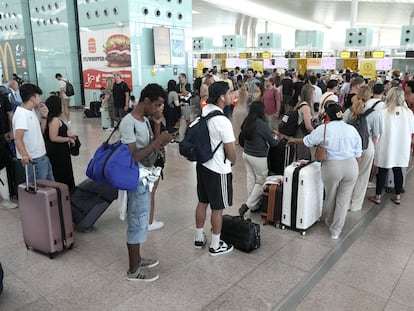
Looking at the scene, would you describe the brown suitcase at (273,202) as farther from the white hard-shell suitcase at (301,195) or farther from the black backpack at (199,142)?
the black backpack at (199,142)

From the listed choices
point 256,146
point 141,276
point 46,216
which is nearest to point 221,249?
point 141,276

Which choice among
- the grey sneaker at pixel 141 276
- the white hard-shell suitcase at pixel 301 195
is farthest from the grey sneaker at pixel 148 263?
the white hard-shell suitcase at pixel 301 195

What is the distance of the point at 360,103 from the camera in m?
4.57

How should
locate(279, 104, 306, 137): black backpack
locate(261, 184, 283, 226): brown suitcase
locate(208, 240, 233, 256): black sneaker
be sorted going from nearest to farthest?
locate(208, 240, 233, 256): black sneaker, locate(261, 184, 283, 226): brown suitcase, locate(279, 104, 306, 137): black backpack

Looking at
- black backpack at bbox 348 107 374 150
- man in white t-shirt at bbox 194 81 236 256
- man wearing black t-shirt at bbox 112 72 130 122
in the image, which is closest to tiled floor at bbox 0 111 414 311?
man in white t-shirt at bbox 194 81 236 256

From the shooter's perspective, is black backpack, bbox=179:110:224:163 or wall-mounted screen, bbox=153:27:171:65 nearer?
black backpack, bbox=179:110:224:163

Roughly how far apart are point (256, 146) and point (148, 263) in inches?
71.5

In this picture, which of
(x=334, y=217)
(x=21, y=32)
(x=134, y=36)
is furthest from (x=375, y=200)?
(x=21, y=32)

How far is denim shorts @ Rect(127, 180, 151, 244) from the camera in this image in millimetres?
3051

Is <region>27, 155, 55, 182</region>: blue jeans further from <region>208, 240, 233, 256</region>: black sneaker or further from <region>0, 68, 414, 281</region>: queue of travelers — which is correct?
<region>208, 240, 233, 256</region>: black sneaker

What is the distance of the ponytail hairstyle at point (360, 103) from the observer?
15.0 feet

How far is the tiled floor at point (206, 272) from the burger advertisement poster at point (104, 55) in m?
8.51

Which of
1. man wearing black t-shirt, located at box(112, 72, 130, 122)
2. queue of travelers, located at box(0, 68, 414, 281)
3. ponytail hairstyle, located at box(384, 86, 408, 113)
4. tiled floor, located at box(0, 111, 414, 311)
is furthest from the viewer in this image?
man wearing black t-shirt, located at box(112, 72, 130, 122)

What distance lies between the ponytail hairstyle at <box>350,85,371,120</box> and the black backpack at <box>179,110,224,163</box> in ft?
6.97
